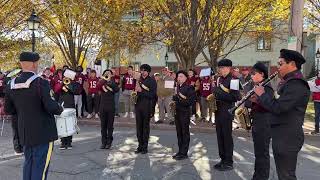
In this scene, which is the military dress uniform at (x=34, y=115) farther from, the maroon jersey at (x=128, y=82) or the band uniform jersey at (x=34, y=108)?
the maroon jersey at (x=128, y=82)

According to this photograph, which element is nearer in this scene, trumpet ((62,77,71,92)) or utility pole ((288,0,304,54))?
trumpet ((62,77,71,92))

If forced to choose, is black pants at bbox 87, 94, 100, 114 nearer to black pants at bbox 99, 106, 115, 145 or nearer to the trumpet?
the trumpet

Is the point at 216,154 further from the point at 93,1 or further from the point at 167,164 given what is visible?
the point at 93,1

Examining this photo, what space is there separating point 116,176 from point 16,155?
9.65ft

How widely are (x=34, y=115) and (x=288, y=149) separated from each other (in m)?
3.23

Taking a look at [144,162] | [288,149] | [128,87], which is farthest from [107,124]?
[128,87]

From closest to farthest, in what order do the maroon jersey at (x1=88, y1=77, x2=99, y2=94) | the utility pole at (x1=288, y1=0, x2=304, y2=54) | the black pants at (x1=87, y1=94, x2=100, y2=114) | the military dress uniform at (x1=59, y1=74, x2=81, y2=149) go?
the military dress uniform at (x1=59, y1=74, x2=81, y2=149) < the utility pole at (x1=288, y1=0, x2=304, y2=54) < the maroon jersey at (x1=88, y1=77, x2=99, y2=94) < the black pants at (x1=87, y1=94, x2=100, y2=114)

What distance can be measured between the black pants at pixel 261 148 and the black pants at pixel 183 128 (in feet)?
7.19

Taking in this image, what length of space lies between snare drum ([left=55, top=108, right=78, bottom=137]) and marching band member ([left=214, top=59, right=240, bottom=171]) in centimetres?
262

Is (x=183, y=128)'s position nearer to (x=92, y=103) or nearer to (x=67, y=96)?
(x=67, y=96)

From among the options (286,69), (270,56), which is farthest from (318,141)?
(270,56)

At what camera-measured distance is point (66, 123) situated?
738 cm

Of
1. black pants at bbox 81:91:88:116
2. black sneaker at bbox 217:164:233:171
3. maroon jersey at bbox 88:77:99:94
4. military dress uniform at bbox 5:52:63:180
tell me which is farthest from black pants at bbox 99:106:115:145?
black pants at bbox 81:91:88:116

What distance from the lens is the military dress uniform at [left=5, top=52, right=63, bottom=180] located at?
5820mm
